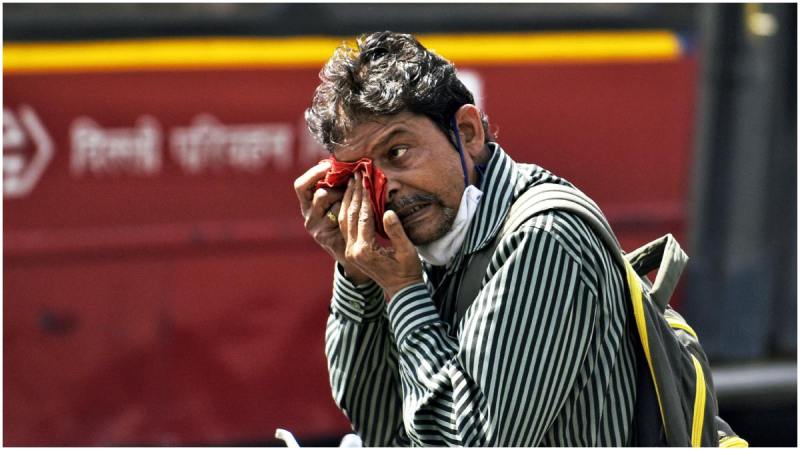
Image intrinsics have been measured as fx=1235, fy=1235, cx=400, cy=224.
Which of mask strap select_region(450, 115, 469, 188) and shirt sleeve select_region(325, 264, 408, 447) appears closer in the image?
mask strap select_region(450, 115, 469, 188)

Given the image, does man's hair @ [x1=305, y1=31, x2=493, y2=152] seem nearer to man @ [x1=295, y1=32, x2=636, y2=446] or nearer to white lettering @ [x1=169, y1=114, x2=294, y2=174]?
man @ [x1=295, y1=32, x2=636, y2=446]

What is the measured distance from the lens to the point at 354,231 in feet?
6.61

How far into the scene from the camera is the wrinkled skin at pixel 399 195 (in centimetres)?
198

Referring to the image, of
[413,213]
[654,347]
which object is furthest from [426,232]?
[654,347]

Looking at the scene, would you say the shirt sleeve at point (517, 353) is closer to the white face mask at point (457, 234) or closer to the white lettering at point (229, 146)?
the white face mask at point (457, 234)

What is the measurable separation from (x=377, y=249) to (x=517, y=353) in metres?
0.30

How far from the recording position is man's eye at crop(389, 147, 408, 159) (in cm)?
203

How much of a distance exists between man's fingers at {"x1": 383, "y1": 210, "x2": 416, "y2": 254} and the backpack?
11 centimetres

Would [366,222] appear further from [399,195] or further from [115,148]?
[115,148]

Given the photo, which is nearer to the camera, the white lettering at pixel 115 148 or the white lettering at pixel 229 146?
the white lettering at pixel 115 148

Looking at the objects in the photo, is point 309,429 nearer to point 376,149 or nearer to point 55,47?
point 55,47

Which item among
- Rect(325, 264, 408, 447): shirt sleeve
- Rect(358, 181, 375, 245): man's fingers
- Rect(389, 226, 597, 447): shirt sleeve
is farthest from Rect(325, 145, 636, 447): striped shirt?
Rect(325, 264, 408, 447): shirt sleeve

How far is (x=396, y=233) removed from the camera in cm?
198

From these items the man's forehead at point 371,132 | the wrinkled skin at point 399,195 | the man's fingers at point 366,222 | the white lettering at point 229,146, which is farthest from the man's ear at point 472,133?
the white lettering at point 229,146
